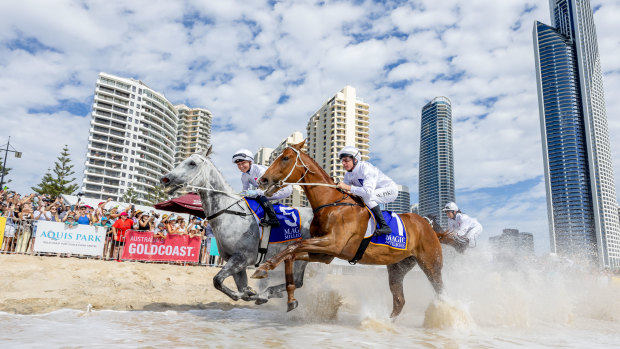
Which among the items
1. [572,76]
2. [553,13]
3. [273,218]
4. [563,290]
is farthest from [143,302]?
[553,13]

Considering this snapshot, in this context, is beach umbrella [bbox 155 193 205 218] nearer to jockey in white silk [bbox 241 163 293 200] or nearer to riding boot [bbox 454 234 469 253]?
jockey in white silk [bbox 241 163 293 200]

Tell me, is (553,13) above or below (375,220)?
above

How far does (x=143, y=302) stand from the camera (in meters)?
8.80

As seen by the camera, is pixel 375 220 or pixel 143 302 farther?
pixel 143 302

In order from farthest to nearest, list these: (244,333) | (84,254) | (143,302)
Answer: (84,254)
(143,302)
(244,333)

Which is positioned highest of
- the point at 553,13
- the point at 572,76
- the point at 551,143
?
the point at 553,13

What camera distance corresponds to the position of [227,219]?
6.88m

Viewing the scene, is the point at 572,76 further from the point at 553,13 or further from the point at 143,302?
the point at 143,302

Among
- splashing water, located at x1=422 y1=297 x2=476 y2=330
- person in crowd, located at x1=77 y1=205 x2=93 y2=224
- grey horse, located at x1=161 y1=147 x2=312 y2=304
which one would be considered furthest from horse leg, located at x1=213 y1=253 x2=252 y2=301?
person in crowd, located at x1=77 y1=205 x2=93 y2=224

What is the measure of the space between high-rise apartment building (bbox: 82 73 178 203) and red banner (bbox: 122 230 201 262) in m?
108

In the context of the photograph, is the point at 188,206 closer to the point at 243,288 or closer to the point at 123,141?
the point at 243,288

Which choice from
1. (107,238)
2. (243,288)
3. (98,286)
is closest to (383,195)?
(243,288)

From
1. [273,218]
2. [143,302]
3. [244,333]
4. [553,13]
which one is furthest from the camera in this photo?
[553,13]

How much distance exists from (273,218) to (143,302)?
4.25m
